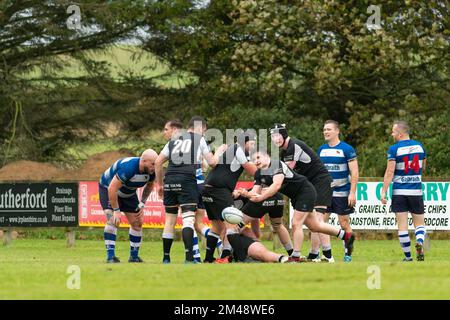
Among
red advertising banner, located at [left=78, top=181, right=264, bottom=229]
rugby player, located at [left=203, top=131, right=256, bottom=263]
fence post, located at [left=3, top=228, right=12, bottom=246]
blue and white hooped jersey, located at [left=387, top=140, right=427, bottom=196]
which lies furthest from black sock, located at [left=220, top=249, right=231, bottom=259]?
fence post, located at [left=3, top=228, right=12, bottom=246]

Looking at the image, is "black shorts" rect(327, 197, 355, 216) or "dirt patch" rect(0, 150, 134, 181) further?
"dirt patch" rect(0, 150, 134, 181)

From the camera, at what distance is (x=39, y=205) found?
30500 millimetres

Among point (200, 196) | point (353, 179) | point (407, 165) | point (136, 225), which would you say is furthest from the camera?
point (136, 225)

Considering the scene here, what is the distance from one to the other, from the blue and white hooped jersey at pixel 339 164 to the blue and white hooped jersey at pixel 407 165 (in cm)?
82

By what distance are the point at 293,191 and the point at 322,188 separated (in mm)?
1039

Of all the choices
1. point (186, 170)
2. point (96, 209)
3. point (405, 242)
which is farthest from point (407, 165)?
point (96, 209)

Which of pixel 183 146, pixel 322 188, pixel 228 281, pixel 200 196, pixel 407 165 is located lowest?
pixel 228 281

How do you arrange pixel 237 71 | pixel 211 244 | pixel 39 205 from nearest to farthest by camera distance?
pixel 211 244
pixel 39 205
pixel 237 71

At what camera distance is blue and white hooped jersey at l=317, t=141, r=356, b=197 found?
21109 millimetres

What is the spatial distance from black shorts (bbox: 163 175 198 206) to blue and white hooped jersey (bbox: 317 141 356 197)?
296cm
